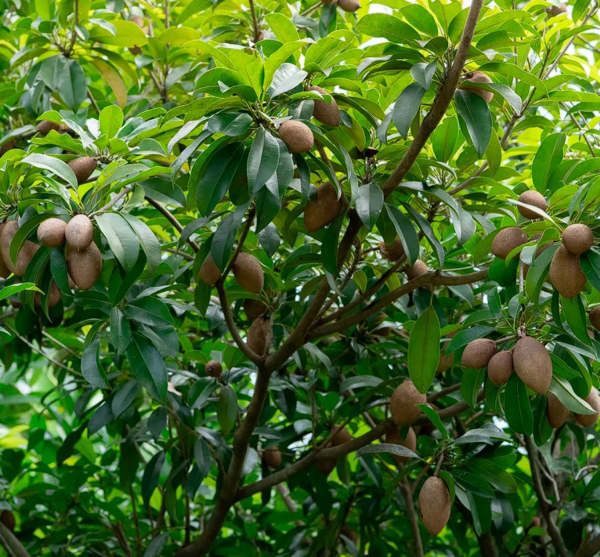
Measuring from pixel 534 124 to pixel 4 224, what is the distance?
99cm

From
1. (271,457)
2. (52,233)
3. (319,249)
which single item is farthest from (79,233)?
(271,457)

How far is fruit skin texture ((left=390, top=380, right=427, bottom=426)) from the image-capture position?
4.90ft

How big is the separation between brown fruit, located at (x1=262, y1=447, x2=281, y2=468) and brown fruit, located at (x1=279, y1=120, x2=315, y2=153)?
113 centimetres

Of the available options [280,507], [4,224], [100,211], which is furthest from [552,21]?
[280,507]

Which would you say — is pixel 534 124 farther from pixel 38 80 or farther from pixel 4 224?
pixel 38 80

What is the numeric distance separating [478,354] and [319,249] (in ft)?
1.51

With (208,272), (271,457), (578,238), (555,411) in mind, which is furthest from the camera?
(271,457)

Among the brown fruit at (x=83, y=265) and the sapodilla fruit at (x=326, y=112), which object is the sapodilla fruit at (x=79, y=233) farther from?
the sapodilla fruit at (x=326, y=112)

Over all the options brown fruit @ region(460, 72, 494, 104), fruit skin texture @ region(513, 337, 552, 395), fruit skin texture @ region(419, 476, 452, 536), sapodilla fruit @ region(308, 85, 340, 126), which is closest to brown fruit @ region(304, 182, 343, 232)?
→ sapodilla fruit @ region(308, 85, 340, 126)

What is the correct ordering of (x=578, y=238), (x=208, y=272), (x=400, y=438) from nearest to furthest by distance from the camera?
(x=578, y=238)
(x=208, y=272)
(x=400, y=438)

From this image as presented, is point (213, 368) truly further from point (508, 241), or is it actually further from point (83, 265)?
point (508, 241)

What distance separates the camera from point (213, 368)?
1752 millimetres

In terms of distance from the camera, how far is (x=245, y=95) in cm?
116

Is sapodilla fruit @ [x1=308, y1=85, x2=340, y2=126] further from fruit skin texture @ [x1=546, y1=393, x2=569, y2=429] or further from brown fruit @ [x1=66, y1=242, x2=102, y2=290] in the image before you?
fruit skin texture @ [x1=546, y1=393, x2=569, y2=429]
